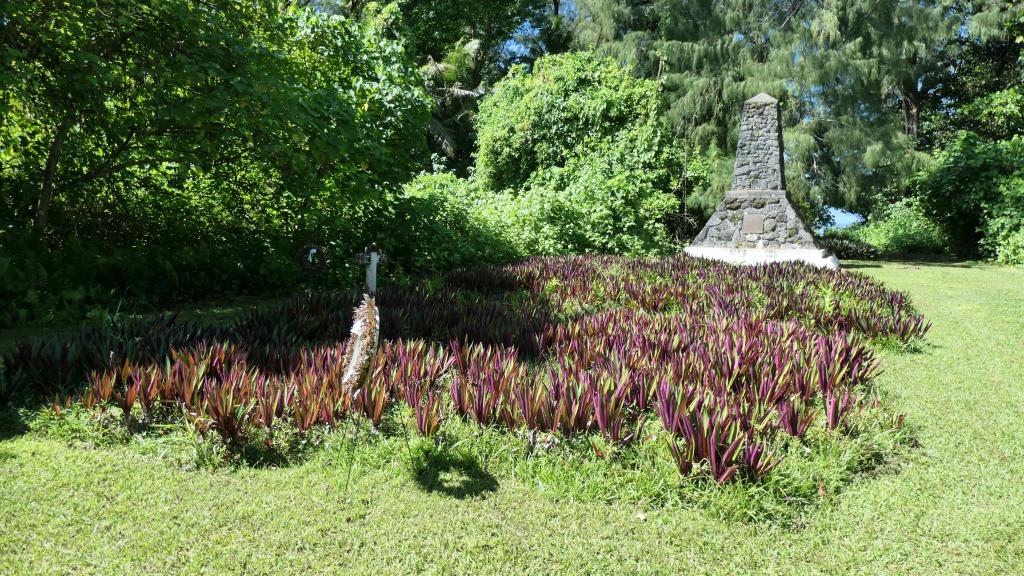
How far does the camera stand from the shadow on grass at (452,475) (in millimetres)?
2834

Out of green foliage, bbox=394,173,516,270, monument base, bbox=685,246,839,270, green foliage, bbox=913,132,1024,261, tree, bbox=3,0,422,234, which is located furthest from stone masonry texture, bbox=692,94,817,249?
tree, bbox=3,0,422,234

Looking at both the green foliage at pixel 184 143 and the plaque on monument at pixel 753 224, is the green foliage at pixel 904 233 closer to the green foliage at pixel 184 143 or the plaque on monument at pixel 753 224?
the plaque on monument at pixel 753 224

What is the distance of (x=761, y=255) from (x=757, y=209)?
1.22 m

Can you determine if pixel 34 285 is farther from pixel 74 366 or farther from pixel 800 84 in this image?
pixel 800 84

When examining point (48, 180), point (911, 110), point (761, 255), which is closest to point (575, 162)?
point (761, 255)

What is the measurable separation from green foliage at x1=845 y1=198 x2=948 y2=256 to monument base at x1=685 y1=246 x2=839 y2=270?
1071 cm

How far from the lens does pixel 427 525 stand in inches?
99.7

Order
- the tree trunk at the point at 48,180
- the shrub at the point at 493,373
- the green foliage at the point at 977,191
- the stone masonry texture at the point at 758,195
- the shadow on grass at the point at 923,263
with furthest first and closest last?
the green foliage at the point at 977,191 → the shadow on grass at the point at 923,263 → the stone masonry texture at the point at 758,195 → the tree trunk at the point at 48,180 → the shrub at the point at 493,373

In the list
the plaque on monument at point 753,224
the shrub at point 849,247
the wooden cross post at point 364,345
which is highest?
the plaque on monument at point 753,224

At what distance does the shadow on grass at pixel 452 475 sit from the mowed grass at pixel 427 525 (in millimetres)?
31

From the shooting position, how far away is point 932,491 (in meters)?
2.94

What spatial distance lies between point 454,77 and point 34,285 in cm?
1916

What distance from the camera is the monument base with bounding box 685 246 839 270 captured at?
1423 cm

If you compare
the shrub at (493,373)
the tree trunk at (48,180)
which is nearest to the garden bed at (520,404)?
the shrub at (493,373)
